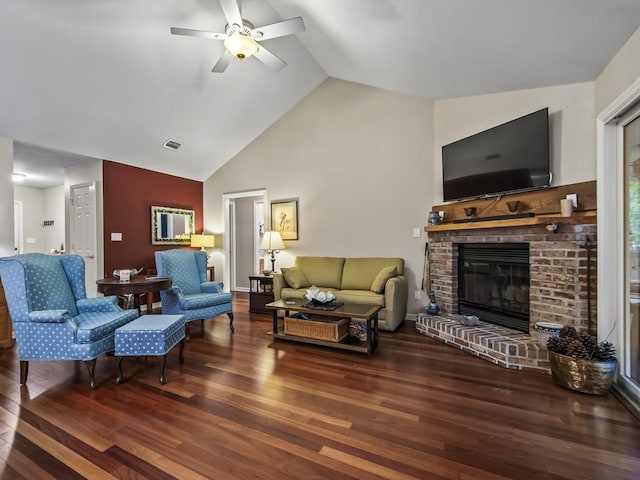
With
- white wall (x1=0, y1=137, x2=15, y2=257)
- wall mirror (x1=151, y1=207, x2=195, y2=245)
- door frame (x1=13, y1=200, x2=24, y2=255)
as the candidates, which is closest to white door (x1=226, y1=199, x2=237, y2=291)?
wall mirror (x1=151, y1=207, x2=195, y2=245)

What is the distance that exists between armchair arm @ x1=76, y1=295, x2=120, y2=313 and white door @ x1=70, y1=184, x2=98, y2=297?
6.37 ft

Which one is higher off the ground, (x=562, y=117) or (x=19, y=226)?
(x=562, y=117)

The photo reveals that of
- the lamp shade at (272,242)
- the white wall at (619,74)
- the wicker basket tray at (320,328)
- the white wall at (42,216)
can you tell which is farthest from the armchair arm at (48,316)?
the white wall at (42,216)

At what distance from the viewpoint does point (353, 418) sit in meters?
1.90

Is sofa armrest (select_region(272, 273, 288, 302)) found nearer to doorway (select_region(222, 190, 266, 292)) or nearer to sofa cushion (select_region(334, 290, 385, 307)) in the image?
sofa cushion (select_region(334, 290, 385, 307))

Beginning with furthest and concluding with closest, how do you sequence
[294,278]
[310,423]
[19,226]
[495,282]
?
[19,226], [294,278], [495,282], [310,423]

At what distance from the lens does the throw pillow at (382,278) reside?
12.3ft

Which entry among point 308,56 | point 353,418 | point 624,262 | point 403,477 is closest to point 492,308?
point 624,262

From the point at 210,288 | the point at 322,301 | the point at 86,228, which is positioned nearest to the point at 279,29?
the point at 322,301

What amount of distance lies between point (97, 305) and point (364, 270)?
9.89ft

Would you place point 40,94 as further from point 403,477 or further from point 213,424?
point 403,477

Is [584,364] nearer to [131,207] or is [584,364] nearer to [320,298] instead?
[320,298]

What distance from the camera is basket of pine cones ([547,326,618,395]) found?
2.13m

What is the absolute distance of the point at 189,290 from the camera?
13.0 ft
